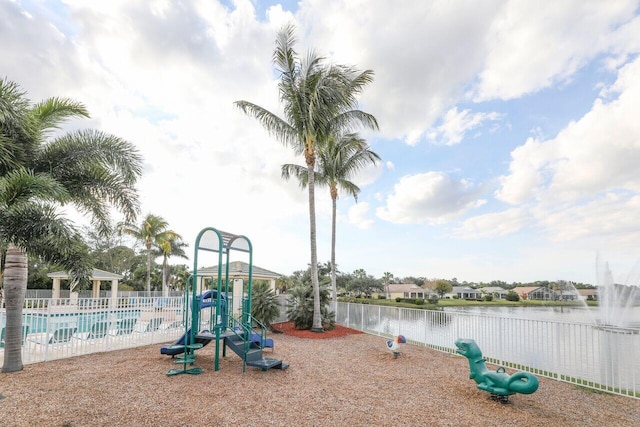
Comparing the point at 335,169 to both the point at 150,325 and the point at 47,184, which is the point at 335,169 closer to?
the point at 150,325

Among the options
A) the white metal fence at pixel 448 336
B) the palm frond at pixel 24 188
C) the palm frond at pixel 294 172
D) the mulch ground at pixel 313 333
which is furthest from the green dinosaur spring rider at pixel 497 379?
the palm frond at pixel 294 172

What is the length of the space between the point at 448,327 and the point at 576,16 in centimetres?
837

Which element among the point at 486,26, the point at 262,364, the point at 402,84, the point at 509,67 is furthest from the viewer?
the point at 402,84

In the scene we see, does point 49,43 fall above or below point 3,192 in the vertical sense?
above

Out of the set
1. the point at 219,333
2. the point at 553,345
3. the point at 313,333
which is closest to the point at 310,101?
the point at 313,333

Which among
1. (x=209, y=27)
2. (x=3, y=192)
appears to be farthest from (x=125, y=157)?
(x=209, y=27)

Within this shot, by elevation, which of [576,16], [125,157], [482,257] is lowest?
[482,257]

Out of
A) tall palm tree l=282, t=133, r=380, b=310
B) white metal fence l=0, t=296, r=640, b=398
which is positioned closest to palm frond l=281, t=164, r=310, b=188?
tall palm tree l=282, t=133, r=380, b=310

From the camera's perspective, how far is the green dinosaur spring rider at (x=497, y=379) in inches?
185

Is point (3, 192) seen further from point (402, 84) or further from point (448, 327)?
point (402, 84)

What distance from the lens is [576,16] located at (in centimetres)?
813

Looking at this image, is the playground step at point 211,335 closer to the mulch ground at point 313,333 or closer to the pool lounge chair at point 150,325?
the pool lounge chair at point 150,325

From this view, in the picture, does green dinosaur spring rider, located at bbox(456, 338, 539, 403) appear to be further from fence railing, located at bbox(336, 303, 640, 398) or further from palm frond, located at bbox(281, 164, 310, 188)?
palm frond, located at bbox(281, 164, 310, 188)

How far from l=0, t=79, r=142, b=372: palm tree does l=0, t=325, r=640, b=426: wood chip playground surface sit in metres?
2.00
